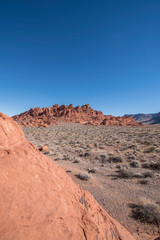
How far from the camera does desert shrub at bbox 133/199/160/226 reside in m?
4.12

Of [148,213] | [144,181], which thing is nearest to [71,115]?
[144,181]

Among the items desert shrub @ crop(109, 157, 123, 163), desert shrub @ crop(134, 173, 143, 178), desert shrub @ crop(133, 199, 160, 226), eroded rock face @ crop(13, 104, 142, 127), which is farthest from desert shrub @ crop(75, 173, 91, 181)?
eroded rock face @ crop(13, 104, 142, 127)

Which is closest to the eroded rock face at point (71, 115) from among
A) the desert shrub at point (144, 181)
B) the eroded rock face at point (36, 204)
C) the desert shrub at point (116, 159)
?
the desert shrub at point (116, 159)

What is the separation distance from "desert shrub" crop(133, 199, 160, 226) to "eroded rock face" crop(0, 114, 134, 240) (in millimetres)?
2059

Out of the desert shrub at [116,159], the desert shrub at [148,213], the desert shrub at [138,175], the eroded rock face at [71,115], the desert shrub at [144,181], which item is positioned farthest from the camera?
the eroded rock face at [71,115]

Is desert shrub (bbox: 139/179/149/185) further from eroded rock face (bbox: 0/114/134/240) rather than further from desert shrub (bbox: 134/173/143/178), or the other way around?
eroded rock face (bbox: 0/114/134/240)

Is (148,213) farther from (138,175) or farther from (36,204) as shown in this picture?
(36,204)

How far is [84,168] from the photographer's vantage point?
903cm

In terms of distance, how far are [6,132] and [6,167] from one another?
0.81 m

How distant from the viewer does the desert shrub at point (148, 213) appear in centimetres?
412

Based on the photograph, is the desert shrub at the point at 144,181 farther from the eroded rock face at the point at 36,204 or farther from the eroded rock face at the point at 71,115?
the eroded rock face at the point at 71,115

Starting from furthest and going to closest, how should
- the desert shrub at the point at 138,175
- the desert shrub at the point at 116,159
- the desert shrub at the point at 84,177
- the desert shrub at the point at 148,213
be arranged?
1. the desert shrub at the point at 116,159
2. the desert shrub at the point at 138,175
3. the desert shrub at the point at 84,177
4. the desert shrub at the point at 148,213

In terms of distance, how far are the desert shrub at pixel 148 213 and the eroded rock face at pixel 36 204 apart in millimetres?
2059

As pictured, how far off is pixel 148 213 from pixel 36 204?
14.3ft
